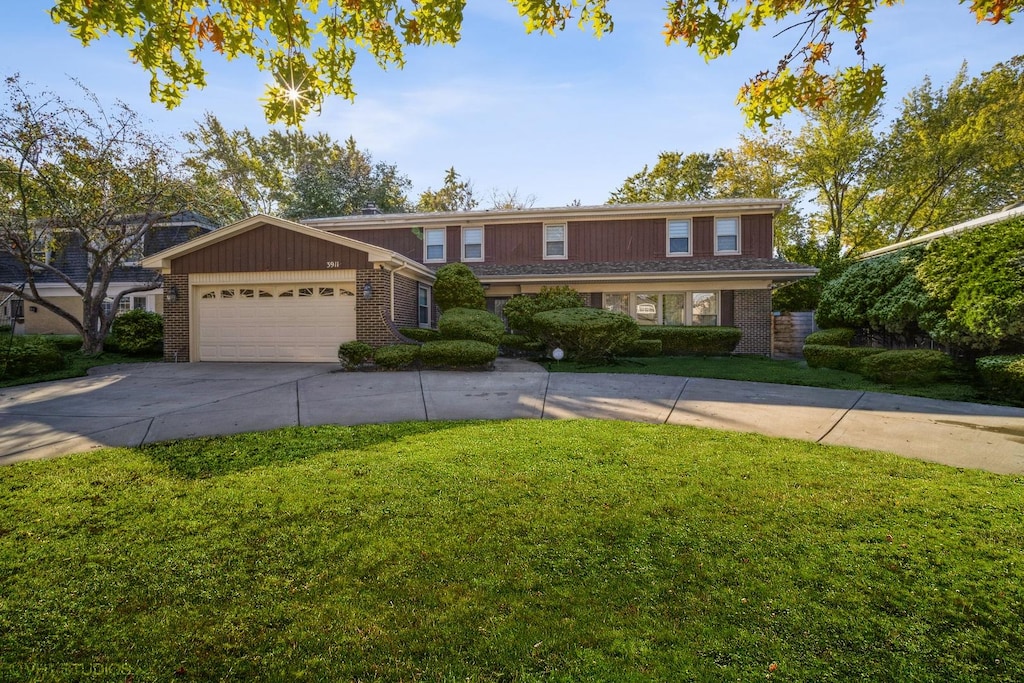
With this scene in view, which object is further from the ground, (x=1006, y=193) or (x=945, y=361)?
(x=1006, y=193)

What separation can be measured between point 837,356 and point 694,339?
5110 mm

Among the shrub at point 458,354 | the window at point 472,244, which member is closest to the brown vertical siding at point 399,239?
the window at point 472,244

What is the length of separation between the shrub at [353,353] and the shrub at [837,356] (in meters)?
10.8

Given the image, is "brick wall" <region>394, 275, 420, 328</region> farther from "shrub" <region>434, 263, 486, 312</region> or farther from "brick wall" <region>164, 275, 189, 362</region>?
"brick wall" <region>164, 275, 189, 362</region>

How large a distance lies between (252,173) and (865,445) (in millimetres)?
37232

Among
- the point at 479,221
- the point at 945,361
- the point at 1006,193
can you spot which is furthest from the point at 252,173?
the point at 1006,193

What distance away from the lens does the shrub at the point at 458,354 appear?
11.2 meters

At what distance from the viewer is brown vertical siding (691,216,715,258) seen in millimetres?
18156

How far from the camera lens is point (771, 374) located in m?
→ 10.6

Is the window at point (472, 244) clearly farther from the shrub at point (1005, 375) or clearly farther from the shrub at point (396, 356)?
the shrub at point (1005, 375)

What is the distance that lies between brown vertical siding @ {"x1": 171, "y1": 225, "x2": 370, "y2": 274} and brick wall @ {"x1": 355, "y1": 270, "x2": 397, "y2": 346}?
382 millimetres

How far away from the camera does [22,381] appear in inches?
401

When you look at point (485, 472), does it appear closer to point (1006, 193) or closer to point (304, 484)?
point (304, 484)

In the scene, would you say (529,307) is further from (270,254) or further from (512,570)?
(512,570)
